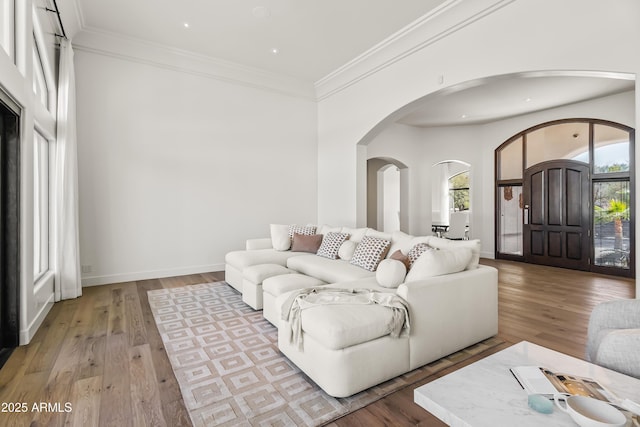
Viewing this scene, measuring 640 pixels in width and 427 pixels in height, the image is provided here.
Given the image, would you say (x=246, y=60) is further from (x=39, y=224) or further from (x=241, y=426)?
(x=241, y=426)

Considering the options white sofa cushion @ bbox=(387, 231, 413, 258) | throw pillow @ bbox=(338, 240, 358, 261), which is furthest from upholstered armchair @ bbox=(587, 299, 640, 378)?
throw pillow @ bbox=(338, 240, 358, 261)

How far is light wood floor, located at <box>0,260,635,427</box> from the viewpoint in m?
1.84

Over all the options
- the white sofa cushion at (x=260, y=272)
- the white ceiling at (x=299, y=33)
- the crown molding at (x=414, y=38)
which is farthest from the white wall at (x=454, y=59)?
the white sofa cushion at (x=260, y=272)

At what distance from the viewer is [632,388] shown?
1272mm

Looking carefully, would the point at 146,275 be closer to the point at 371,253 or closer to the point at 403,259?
the point at 371,253

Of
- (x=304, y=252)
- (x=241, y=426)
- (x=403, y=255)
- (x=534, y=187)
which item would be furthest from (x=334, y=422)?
(x=534, y=187)

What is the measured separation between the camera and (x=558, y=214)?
632 cm

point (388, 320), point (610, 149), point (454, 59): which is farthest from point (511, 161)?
point (388, 320)

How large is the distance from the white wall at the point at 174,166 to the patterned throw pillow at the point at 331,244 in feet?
6.35

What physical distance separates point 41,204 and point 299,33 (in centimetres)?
398

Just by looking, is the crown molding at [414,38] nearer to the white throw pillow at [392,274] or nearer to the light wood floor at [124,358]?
the white throw pillow at [392,274]

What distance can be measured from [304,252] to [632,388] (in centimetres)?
384

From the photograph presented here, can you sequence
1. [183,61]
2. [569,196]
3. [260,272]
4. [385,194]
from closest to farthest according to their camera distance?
[260,272], [183,61], [569,196], [385,194]

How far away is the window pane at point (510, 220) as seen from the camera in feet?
23.1
